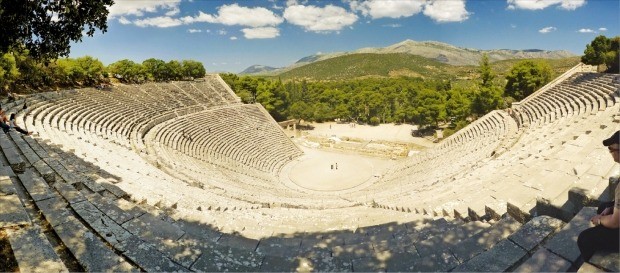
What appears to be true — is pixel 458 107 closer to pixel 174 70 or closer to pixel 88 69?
pixel 174 70

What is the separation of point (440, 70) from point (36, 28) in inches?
6893

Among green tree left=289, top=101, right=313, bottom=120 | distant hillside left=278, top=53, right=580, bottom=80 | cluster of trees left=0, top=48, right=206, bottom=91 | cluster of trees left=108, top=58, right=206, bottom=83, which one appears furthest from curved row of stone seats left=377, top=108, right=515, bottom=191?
distant hillside left=278, top=53, right=580, bottom=80

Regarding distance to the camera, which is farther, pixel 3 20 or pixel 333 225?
pixel 333 225

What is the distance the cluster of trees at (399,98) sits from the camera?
127 feet

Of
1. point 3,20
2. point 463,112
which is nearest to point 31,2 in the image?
point 3,20

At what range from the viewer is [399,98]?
59375mm

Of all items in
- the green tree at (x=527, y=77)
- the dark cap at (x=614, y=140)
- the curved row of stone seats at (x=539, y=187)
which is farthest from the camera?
the green tree at (x=527, y=77)

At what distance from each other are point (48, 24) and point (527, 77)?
142 ft

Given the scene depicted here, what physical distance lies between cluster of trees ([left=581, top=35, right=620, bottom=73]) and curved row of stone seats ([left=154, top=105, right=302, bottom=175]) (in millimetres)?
30805

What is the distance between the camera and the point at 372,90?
215 feet

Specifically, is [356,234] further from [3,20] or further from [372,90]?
[372,90]

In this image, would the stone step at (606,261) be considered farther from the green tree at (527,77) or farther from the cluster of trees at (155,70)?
the cluster of trees at (155,70)

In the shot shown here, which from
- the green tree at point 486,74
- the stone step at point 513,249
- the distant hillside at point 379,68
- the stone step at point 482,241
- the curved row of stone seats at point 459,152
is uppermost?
the distant hillside at point 379,68

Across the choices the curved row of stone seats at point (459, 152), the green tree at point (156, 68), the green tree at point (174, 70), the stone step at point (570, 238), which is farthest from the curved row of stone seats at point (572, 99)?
the green tree at point (156, 68)
